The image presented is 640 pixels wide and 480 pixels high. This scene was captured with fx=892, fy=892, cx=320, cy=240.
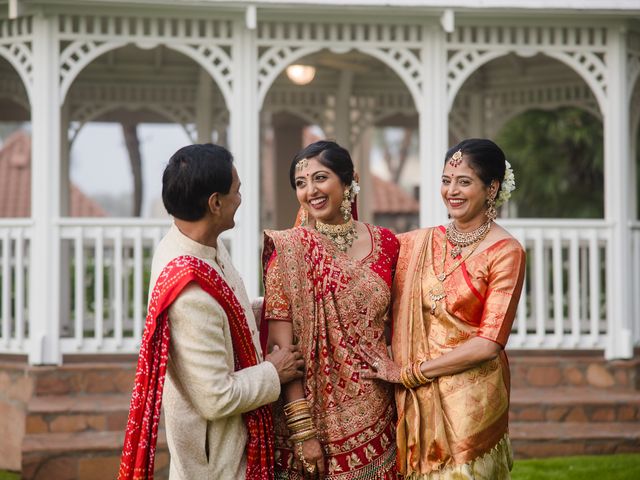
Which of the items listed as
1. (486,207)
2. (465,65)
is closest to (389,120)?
(465,65)

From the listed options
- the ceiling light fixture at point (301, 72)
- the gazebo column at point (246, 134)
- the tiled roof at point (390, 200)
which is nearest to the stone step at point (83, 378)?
the gazebo column at point (246, 134)

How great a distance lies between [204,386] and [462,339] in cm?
98

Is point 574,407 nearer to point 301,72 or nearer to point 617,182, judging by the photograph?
point 617,182

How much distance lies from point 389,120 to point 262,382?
9.61 meters

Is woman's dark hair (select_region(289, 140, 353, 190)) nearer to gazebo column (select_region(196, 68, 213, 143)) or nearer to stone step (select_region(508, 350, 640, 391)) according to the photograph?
stone step (select_region(508, 350, 640, 391))

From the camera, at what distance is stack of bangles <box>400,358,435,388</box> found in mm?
3196

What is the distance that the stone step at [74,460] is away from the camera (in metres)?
6.10

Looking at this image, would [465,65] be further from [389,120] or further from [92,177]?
[92,177]

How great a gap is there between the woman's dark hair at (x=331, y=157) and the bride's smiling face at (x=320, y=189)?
0.02 m

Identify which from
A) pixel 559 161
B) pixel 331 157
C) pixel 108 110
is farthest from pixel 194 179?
pixel 559 161

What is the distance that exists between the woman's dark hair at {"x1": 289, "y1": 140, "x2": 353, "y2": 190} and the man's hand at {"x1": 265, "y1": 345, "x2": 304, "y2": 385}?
0.64 meters

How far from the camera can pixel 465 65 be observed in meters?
7.36

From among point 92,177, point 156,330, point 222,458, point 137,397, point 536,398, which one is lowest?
point 536,398

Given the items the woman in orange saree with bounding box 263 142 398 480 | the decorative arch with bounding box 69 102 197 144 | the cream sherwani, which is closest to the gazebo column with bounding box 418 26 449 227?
the decorative arch with bounding box 69 102 197 144
